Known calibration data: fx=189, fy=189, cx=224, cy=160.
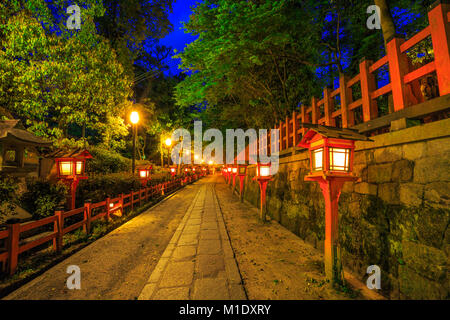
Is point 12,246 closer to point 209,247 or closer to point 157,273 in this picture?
point 157,273

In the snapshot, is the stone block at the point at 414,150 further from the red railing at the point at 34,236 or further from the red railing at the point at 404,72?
the red railing at the point at 34,236

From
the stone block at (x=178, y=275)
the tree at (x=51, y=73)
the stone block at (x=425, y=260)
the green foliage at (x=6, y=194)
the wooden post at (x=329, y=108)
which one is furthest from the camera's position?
the tree at (x=51, y=73)

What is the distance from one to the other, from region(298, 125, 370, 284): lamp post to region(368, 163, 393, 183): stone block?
2.02ft

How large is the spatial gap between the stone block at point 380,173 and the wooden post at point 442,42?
4.12 ft

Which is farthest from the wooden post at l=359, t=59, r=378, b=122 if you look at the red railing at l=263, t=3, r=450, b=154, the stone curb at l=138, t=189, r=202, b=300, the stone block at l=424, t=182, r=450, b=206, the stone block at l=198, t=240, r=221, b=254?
the stone curb at l=138, t=189, r=202, b=300

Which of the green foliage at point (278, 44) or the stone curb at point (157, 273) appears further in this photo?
the green foliage at point (278, 44)

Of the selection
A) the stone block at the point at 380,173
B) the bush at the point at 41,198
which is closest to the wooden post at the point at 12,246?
the bush at the point at 41,198

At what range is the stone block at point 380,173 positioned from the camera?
126 inches

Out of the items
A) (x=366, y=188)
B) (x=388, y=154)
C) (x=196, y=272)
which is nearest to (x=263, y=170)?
(x=366, y=188)

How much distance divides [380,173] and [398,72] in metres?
1.73

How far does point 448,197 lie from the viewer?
2361 mm

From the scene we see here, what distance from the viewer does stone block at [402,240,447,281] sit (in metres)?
2.36

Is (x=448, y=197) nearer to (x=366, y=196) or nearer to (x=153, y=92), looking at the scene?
(x=366, y=196)
